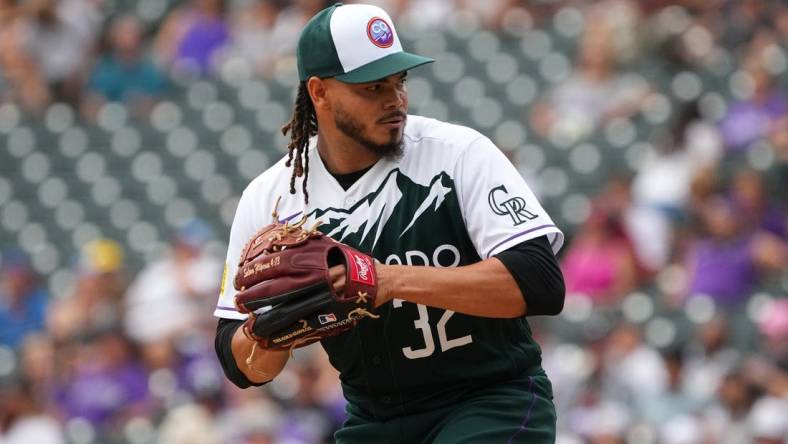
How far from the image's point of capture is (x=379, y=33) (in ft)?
13.1

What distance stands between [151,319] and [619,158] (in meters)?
3.81

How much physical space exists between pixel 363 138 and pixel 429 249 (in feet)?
1.23

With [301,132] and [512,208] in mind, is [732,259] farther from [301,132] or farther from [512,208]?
[512,208]

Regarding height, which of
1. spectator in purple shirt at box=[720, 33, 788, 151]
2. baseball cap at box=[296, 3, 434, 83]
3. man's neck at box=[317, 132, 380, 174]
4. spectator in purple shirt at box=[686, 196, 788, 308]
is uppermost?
baseball cap at box=[296, 3, 434, 83]

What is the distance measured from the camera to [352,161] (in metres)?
4.11

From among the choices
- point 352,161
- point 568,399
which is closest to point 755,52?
point 568,399

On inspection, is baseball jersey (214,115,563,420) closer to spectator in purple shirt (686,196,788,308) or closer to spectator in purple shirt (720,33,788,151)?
spectator in purple shirt (686,196,788,308)

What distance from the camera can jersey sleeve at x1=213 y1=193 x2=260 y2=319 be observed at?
417cm

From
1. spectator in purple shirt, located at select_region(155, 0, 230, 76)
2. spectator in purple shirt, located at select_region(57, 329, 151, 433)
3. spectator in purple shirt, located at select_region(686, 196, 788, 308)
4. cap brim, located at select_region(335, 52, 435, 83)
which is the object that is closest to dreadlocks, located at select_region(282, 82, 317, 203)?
cap brim, located at select_region(335, 52, 435, 83)

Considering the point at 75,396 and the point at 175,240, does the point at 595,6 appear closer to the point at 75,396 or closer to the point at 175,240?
the point at 175,240

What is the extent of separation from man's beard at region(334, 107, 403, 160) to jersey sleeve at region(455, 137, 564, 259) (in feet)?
0.65

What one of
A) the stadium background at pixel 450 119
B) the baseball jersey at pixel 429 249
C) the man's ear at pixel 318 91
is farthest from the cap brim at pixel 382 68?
the stadium background at pixel 450 119

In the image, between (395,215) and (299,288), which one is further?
(395,215)

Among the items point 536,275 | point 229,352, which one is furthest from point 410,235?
point 229,352
